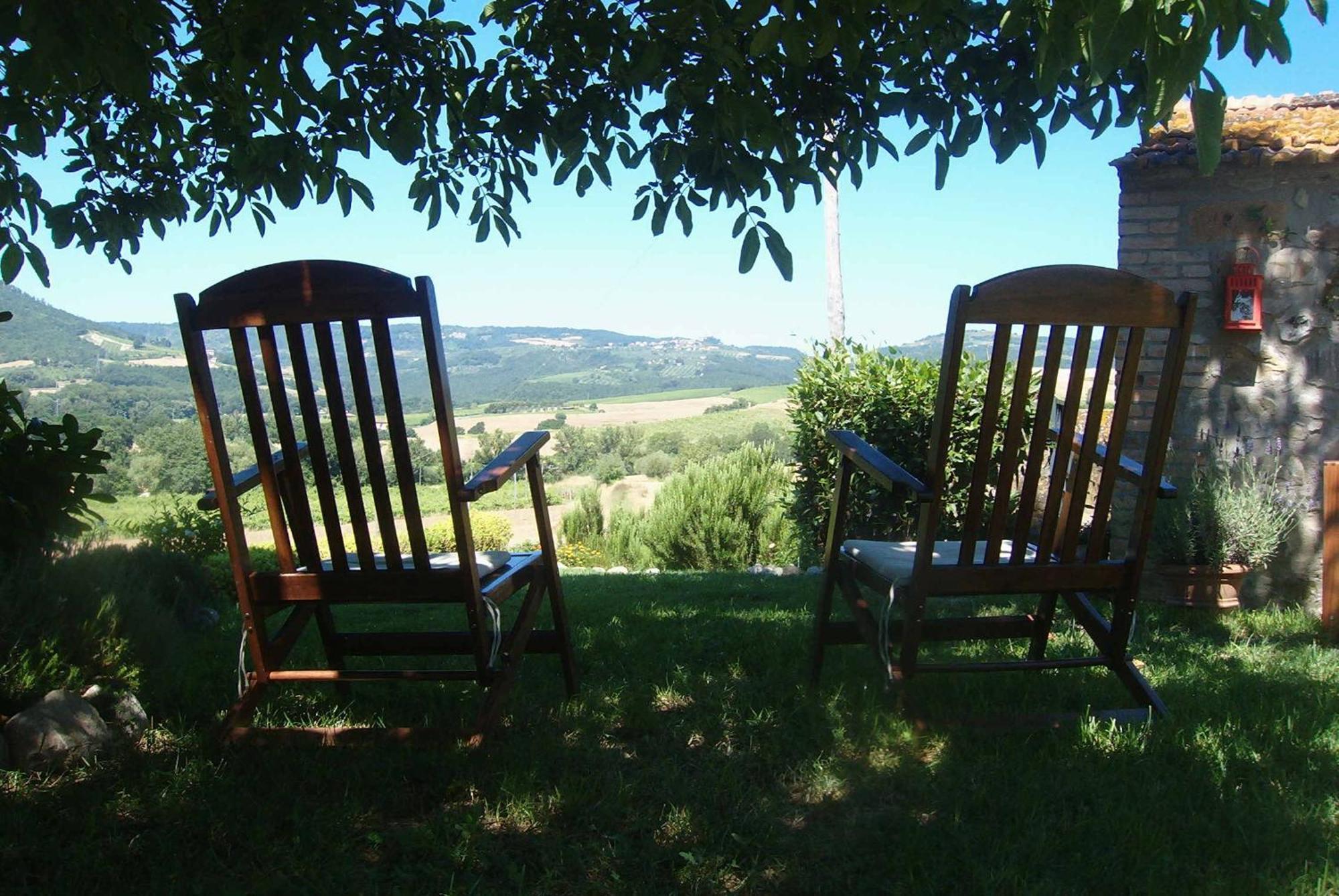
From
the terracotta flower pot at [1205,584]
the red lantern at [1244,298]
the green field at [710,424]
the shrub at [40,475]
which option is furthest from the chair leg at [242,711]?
the green field at [710,424]

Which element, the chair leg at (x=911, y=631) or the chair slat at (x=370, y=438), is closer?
the chair slat at (x=370, y=438)

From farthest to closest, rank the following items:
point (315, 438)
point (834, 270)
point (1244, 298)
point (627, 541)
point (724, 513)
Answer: point (834, 270) → point (627, 541) → point (724, 513) → point (1244, 298) → point (315, 438)

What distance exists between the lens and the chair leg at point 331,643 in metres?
2.86

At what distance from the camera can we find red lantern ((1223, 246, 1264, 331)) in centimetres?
452

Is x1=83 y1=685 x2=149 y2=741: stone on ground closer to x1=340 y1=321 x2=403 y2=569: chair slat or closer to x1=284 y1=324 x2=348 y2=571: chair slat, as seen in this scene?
x1=284 y1=324 x2=348 y2=571: chair slat

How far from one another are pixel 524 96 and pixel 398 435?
1.74 metres

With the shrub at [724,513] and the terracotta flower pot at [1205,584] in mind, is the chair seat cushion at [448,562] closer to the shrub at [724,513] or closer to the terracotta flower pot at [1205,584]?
the terracotta flower pot at [1205,584]

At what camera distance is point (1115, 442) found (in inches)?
96.6

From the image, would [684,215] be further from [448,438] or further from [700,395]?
[700,395]

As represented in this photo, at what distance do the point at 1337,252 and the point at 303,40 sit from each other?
444 cm

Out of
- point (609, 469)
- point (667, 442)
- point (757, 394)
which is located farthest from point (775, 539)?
point (757, 394)

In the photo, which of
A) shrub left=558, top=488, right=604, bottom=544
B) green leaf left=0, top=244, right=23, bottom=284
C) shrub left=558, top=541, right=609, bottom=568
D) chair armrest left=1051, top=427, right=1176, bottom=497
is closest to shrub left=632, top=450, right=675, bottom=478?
shrub left=558, top=488, right=604, bottom=544

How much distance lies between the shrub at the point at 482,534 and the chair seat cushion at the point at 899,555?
25.5ft

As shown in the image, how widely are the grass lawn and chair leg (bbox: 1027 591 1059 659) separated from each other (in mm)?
99
